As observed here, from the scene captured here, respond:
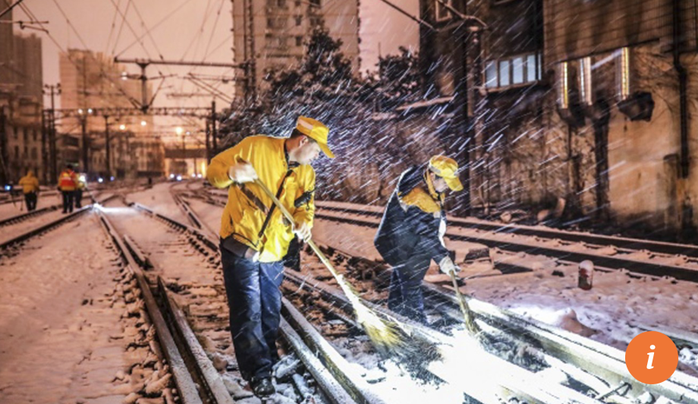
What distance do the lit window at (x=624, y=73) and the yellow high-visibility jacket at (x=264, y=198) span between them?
12541 millimetres

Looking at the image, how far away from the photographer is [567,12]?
56.3 ft

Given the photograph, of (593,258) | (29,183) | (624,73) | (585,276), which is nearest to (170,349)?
(585,276)

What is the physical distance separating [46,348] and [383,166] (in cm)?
2004

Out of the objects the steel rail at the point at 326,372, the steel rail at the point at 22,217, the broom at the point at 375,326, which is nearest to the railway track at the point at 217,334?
the steel rail at the point at 326,372

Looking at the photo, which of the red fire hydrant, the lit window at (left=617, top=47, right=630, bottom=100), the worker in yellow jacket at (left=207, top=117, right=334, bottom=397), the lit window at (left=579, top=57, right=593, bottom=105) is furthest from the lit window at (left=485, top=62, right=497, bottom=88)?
the worker in yellow jacket at (left=207, top=117, right=334, bottom=397)

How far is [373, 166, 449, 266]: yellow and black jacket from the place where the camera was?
5230mm

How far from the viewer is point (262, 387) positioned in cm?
394

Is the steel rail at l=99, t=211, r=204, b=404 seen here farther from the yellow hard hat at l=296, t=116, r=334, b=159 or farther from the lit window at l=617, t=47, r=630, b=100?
the lit window at l=617, t=47, r=630, b=100

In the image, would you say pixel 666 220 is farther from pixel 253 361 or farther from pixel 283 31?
pixel 283 31

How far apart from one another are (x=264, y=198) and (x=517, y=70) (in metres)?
17.8

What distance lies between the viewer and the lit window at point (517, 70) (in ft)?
64.3

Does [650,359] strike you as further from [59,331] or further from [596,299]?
[59,331]

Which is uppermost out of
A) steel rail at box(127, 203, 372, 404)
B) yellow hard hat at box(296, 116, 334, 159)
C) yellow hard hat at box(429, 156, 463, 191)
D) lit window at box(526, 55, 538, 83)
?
lit window at box(526, 55, 538, 83)

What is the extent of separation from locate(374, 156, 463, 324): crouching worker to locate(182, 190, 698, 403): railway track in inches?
17.4
